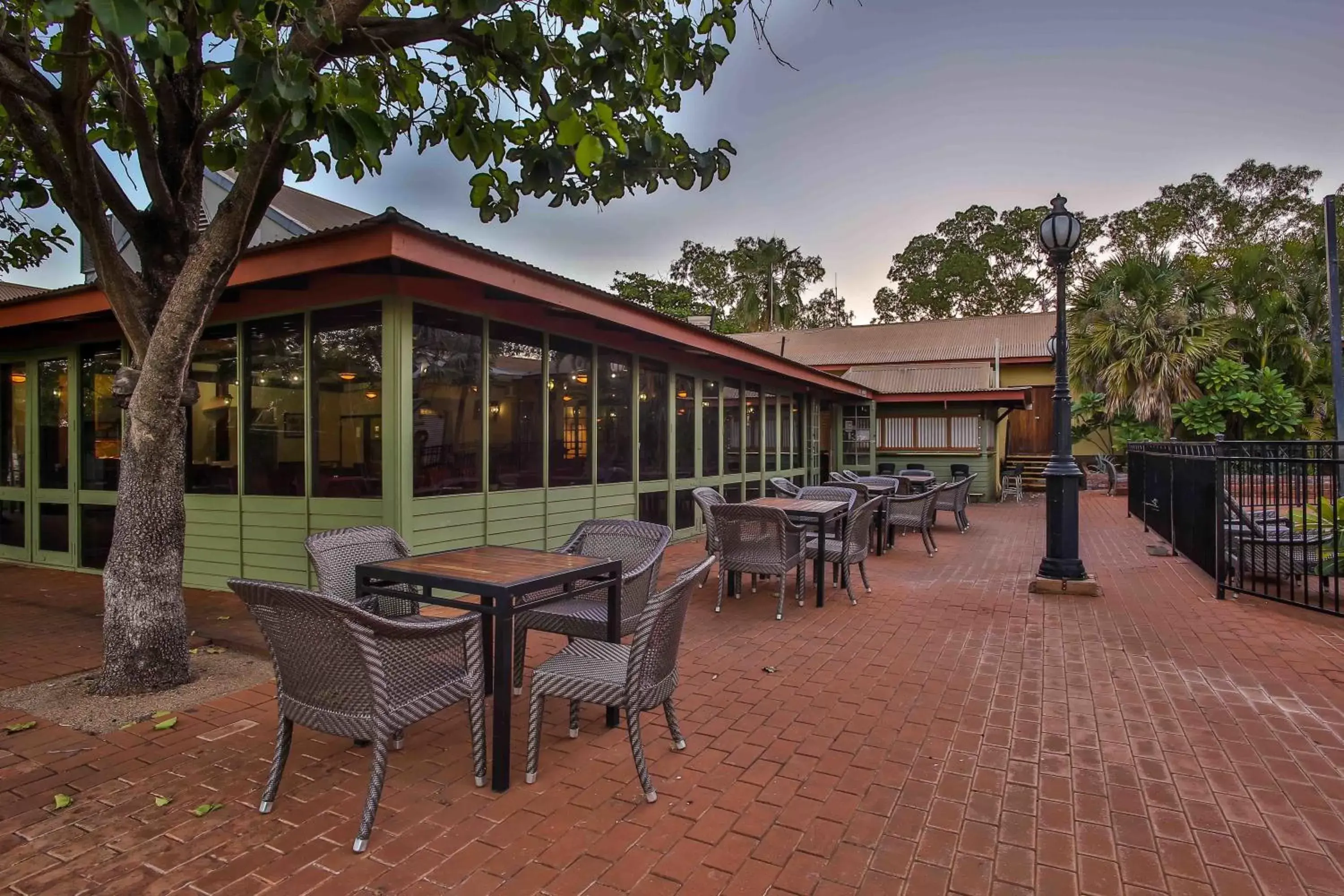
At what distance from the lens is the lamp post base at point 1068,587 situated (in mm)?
5910

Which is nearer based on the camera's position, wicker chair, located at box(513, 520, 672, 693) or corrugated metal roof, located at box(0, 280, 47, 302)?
wicker chair, located at box(513, 520, 672, 693)

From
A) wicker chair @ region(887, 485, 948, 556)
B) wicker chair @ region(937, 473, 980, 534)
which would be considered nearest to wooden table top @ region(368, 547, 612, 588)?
wicker chair @ region(887, 485, 948, 556)

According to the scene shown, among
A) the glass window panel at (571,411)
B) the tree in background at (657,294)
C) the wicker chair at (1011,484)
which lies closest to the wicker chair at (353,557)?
the glass window panel at (571,411)

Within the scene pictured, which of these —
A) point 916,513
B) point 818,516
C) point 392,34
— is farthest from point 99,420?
point 916,513

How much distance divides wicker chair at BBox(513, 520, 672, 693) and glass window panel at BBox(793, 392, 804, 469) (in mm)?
9065

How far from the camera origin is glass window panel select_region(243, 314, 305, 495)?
549 cm

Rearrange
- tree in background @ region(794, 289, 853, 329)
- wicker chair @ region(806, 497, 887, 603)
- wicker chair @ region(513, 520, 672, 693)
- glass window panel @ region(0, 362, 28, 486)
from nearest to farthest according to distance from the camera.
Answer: wicker chair @ region(513, 520, 672, 693) < wicker chair @ region(806, 497, 887, 603) < glass window panel @ region(0, 362, 28, 486) < tree in background @ region(794, 289, 853, 329)

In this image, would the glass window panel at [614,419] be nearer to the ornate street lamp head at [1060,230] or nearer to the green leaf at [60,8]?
the ornate street lamp head at [1060,230]

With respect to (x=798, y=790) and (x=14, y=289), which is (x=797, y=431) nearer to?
(x=798, y=790)

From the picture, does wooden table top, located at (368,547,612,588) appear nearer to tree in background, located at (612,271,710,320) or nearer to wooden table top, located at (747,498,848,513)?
wooden table top, located at (747,498,848,513)

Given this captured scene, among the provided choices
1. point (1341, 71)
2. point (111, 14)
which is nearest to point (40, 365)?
point (111, 14)

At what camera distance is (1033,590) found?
6055 millimetres

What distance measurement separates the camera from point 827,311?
142ft

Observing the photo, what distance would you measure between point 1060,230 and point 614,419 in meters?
4.52
